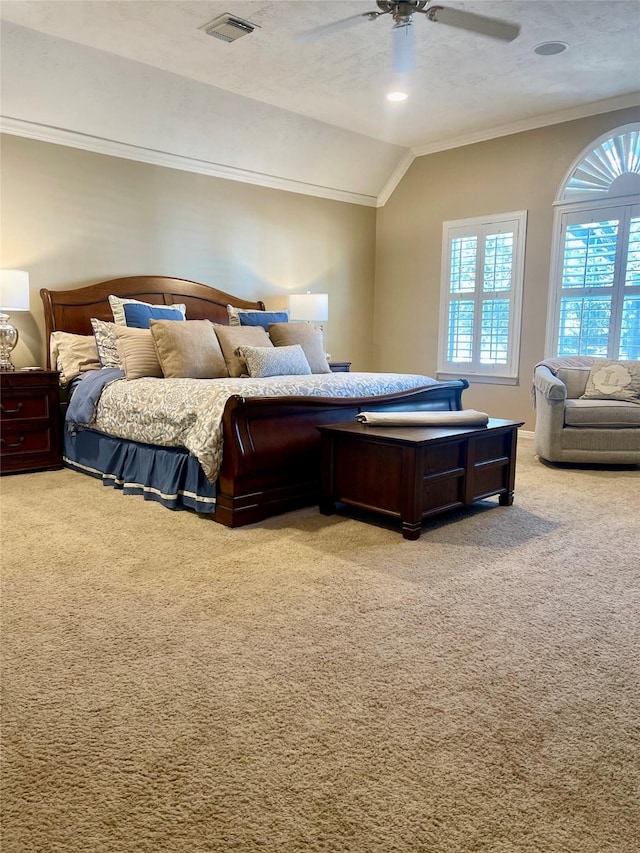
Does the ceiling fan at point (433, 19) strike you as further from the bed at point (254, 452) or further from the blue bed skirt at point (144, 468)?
the blue bed skirt at point (144, 468)

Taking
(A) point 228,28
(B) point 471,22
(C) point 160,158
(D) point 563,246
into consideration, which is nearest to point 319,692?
(B) point 471,22

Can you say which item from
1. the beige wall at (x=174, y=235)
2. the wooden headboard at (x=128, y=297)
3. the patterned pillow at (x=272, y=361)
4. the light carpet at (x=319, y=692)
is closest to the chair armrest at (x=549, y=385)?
the light carpet at (x=319, y=692)

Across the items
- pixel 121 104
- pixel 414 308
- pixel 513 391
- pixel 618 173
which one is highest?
pixel 121 104

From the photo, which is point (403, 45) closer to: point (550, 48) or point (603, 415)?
point (550, 48)

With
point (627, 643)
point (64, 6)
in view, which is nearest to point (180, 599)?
point (627, 643)

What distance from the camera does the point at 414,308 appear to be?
713 cm

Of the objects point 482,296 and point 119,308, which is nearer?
point 119,308

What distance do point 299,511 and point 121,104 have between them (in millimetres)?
3589

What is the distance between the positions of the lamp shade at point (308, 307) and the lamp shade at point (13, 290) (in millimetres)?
2541

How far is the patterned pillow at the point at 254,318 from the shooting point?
5391 mm

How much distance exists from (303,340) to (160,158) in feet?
6.97

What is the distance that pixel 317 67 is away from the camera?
4.71 m

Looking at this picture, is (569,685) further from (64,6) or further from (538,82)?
(538,82)

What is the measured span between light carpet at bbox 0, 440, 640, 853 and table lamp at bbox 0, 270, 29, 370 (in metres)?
1.84
